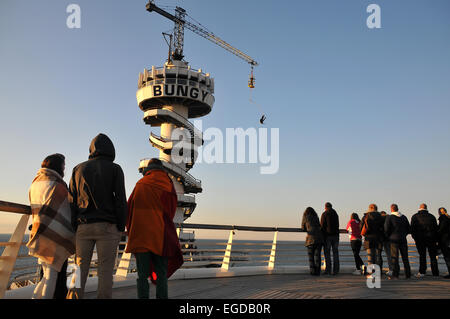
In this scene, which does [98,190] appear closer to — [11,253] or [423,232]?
[11,253]

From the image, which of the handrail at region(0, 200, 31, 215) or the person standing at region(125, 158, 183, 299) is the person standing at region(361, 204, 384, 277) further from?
the handrail at region(0, 200, 31, 215)

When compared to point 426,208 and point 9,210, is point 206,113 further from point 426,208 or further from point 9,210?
point 9,210

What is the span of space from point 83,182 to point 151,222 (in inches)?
36.0

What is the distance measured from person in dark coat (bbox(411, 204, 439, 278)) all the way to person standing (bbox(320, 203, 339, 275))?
6.61 feet

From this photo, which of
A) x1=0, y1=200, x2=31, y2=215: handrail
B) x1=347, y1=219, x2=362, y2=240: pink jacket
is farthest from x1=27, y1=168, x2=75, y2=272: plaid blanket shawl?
x1=347, y1=219, x2=362, y2=240: pink jacket

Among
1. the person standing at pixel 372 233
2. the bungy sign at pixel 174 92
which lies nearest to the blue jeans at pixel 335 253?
the person standing at pixel 372 233

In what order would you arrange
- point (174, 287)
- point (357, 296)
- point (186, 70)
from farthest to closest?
point (186, 70)
point (174, 287)
point (357, 296)

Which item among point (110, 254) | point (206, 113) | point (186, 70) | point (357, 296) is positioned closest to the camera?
point (110, 254)

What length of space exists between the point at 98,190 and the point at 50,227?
66cm

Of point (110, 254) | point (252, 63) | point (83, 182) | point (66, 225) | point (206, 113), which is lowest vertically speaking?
point (110, 254)

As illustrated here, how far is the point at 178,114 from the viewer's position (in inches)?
1486
